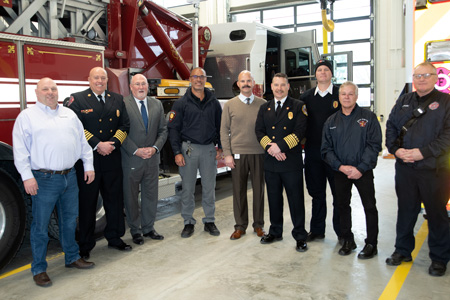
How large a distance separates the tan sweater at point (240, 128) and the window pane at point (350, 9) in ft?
32.3

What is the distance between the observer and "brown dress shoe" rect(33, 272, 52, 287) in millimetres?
3834

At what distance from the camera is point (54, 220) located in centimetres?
468

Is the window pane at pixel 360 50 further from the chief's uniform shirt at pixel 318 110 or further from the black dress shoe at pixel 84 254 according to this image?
the black dress shoe at pixel 84 254

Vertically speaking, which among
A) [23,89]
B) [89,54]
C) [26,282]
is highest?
[89,54]

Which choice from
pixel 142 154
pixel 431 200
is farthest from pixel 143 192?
pixel 431 200

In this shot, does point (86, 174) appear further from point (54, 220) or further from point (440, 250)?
point (440, 250)

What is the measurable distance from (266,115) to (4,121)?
2.61 meters

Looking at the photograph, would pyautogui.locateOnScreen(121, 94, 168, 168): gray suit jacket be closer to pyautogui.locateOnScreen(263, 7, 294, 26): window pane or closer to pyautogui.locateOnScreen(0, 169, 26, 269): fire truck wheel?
pyautogui.locateOnScreen(0, 169, 26, 269): fire truck wheel

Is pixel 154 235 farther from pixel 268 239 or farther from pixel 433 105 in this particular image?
pixel 433 105

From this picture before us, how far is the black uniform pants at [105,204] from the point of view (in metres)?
4.36

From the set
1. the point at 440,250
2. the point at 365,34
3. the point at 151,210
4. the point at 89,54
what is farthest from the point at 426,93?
the point at 365,34

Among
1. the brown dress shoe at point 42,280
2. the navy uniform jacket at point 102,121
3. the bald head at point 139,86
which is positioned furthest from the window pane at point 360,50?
the brown dress shoe at point 42,280

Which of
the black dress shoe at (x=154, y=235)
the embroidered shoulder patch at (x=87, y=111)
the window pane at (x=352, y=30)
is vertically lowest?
the black dress shoe at (x=154, y=235)

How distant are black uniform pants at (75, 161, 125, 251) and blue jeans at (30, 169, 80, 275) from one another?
278 millimetres
